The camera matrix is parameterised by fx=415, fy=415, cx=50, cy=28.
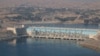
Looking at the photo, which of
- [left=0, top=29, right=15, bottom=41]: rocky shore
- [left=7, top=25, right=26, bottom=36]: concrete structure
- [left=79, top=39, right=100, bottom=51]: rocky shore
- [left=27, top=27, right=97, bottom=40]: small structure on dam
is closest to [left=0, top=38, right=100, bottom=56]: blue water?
[left=79, top=39, right=100, bottom=51]: rocky shore

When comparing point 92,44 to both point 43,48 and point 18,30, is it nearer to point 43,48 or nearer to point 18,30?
A: point 43,48

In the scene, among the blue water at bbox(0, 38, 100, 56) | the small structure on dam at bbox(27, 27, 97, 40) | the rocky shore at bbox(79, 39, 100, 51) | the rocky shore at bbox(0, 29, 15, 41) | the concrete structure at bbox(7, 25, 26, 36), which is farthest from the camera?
the concrete structure at bbox(7, 25, 26, 36)

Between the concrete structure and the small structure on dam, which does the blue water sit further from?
the concrete structure

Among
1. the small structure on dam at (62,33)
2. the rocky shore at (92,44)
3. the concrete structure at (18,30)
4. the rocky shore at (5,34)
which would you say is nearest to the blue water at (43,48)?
the rocky shore at (92,44)

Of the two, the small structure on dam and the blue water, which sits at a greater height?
the small structure on dam

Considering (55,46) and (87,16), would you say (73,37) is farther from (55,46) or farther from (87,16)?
(87,16)

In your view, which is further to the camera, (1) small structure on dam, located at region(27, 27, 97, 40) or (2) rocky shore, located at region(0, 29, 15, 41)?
(1) small structure on dam, located at region(27, 27, 97, 40)
